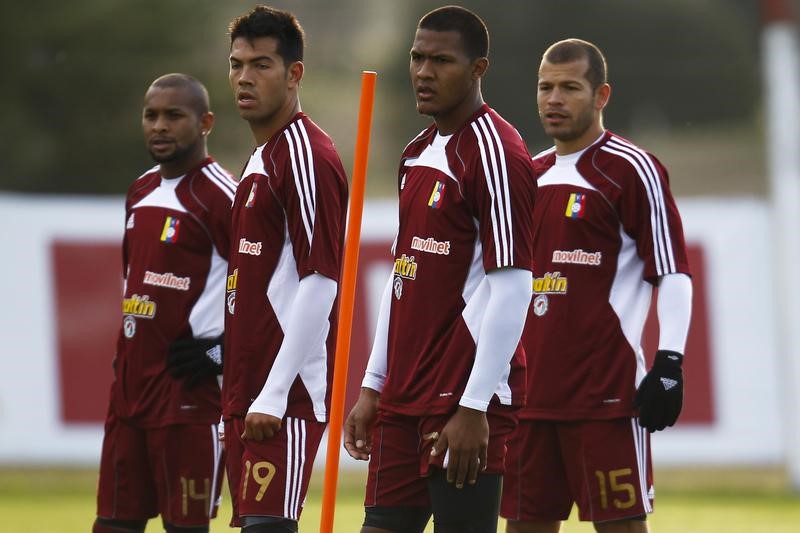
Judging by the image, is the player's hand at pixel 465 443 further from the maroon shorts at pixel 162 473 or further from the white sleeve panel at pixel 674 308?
the maroon shorts at pixel 162 473

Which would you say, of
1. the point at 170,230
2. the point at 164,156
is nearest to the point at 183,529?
the point at 170,230

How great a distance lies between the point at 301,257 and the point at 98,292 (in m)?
6.52

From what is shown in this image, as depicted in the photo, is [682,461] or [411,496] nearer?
[411,496]

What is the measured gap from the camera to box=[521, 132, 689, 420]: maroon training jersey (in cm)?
550

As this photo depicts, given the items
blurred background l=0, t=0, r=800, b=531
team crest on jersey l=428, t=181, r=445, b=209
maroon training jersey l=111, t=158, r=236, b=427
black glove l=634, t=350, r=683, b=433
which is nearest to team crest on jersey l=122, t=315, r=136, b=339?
maroon training jersey l=111, t=158, r=236, b=427

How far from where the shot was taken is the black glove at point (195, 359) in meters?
5.88

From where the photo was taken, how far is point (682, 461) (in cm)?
1097

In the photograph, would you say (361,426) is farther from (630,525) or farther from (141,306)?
(141,306)

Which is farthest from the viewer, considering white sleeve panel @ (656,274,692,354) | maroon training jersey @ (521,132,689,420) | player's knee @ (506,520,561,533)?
player's knee @ (506,520,561,533)

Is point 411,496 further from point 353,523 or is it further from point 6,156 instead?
point 6,156

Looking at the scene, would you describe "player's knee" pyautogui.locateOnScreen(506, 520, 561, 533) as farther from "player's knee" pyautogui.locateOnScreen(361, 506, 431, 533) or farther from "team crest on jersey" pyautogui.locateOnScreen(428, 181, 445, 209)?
"team crest on jersey" pyautogui.locateOnScreen(428, 181, 445, 209)

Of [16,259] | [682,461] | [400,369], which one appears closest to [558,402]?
[400,369]

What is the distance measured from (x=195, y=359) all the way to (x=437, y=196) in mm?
1775

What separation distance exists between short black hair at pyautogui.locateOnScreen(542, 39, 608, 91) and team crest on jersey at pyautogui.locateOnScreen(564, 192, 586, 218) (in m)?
0.49
